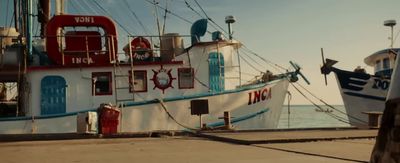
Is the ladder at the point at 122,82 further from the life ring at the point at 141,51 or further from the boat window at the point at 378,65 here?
the boat window at the point at 378,65

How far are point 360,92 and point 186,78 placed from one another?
14.9 metres

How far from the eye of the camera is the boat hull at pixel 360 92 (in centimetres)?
2972

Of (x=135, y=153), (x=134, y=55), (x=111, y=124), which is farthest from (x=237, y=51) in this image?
(x=135, y=153)

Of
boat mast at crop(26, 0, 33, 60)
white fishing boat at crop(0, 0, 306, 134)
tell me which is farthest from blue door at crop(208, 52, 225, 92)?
boat mast at crop(26, 0, 33, 60)

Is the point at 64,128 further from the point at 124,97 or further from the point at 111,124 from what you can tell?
the point at 111,124

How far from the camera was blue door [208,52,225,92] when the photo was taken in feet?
69.2

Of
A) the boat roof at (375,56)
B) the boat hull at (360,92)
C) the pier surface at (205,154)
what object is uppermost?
the boat roof at (375,56)

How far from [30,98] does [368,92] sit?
70.7 ft

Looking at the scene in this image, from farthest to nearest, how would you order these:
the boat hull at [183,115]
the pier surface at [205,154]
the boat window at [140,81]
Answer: the boat window at [140,81], the boat hull at [183,115], the pier surface at [205,154]

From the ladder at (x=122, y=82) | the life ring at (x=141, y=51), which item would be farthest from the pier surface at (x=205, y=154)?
the life ring at (x=141, y=51)

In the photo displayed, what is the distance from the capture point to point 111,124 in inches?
591

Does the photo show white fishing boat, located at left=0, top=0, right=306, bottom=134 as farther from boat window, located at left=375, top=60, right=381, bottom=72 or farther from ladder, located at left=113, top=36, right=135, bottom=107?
boat window, located at left=375, top=60, right=381, bottom=72

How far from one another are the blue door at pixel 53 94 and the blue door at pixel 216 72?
6.74 metres

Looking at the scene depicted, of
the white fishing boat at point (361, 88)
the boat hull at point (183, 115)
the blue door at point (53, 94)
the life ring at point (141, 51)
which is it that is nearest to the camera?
the boat hull at point (183, 115)
